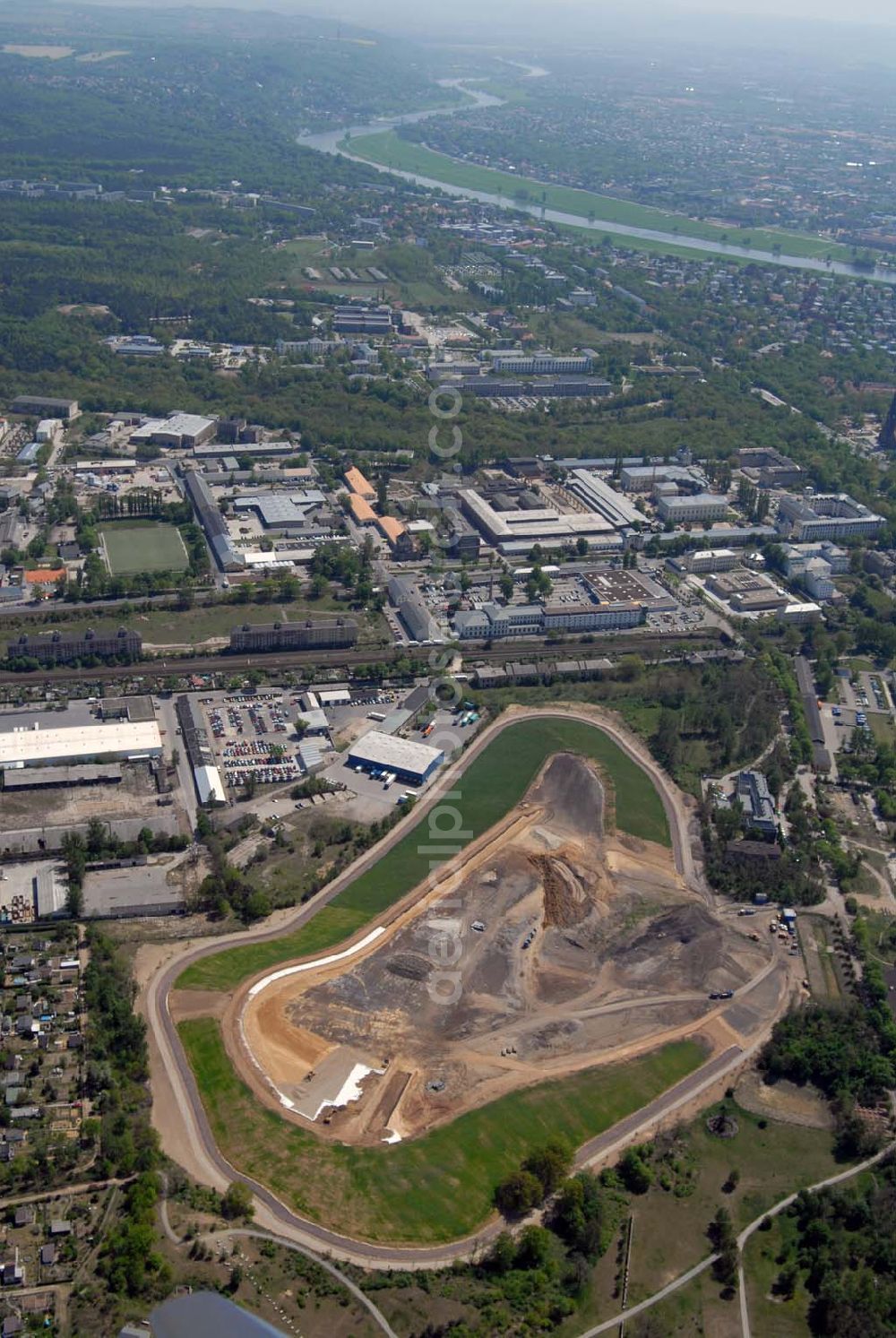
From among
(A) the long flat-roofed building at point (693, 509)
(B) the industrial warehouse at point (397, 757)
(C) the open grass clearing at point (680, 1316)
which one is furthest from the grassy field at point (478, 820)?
(A) the long flat-roofed building at point (693, 509)

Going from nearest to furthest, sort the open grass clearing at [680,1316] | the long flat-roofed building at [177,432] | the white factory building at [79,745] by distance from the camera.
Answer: the open grass clearing at [680,1316]
the white factory building at [79,745]
the long flat-roofed building at [177,432]

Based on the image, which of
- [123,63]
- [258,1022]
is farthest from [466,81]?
[258,1022]

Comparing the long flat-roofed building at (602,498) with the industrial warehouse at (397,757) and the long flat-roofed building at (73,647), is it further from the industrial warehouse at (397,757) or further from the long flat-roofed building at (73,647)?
the long flat-roofed building at (73,647)

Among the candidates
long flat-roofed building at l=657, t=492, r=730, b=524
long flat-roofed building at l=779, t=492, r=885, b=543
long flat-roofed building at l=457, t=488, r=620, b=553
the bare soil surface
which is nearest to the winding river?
long flat-roofed building at l=779, t=492, r=885, b=543

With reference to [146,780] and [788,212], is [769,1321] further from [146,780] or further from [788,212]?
[788,212]

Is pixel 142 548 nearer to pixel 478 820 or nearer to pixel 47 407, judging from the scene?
pixel 47 407

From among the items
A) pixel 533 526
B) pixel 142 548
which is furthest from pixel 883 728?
pixel 142 548
